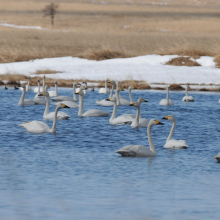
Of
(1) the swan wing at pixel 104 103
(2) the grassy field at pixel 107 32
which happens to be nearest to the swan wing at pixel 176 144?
(1) the swan wing at pixel 104 103

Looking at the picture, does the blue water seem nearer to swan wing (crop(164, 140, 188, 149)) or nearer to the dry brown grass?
swan wing (crop(164, 140, 188, 149))

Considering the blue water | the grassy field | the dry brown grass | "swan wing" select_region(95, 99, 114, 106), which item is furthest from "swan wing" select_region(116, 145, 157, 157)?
the grassy field

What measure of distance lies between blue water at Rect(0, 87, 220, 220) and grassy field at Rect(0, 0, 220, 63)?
21954 mm

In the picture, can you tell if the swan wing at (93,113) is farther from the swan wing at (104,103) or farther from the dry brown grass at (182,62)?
the dry brown grass at (182,62)

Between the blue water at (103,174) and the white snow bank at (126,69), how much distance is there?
14172 millimetres

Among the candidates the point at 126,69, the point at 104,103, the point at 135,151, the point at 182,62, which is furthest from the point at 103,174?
the point at 182,62

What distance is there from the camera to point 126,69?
34625 mm

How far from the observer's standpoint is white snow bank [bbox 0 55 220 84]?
32812 millimetres

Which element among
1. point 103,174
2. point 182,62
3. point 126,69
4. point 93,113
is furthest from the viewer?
point 182,62

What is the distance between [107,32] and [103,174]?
69160 millimetres

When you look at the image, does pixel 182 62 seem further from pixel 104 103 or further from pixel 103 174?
pixel 103 174

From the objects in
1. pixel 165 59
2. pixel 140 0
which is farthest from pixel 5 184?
pixel 140 0

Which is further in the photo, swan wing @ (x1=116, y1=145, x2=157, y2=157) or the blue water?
swan wing @ (x1=116, y1=145, x2=157, y2=157)

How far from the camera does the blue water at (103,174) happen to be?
27.2 ft
